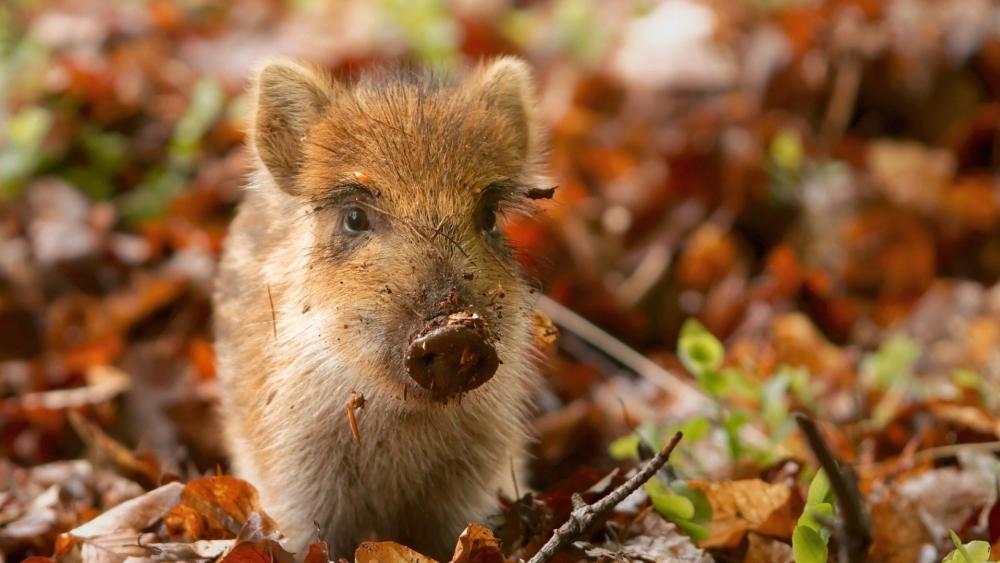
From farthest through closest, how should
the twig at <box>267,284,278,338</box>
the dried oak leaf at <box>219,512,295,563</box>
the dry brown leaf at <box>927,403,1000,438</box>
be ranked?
the dry brown leaf at <box>927,403,1000,438</box>
the twig at <box>267,284,278,338</box>
the dried oak leaf at <box>219,512,295,563</box>

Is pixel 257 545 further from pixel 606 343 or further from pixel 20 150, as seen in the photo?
pixel 20 150

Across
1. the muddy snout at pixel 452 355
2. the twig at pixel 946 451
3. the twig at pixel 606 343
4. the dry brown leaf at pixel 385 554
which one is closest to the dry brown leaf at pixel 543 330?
the muddy snout at pixel 452 355

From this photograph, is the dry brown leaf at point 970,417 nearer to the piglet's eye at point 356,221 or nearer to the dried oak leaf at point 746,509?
the dried oak leaf at point 746,509

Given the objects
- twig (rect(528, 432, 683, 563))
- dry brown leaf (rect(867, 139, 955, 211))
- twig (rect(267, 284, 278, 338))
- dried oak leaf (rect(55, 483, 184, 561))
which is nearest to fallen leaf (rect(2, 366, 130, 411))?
twig (rect(267, 284, 278, 338))

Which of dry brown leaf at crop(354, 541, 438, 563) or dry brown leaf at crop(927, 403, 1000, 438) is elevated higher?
dry brown leaf at crop(354, 541, 438, 563)

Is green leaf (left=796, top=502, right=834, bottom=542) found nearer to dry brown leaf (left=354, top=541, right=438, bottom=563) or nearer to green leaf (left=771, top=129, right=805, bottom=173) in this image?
dry brown leaf (left=354, top=541, right=438, bottom=563)

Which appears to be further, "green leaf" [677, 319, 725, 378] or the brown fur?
"green leaf" [677, 319, 725, 378]

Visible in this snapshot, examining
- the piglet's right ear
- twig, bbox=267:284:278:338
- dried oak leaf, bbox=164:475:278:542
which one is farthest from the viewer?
the piglet's right ear
